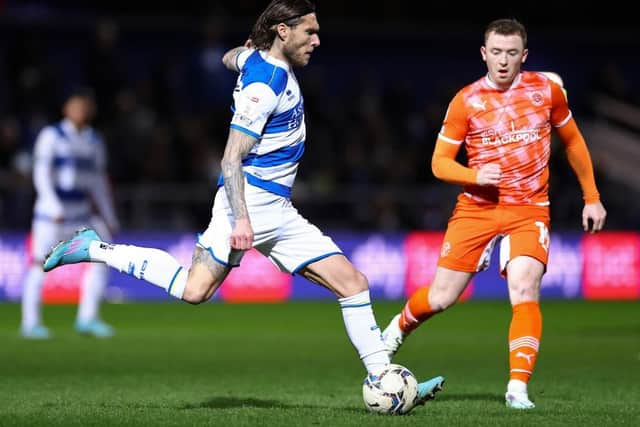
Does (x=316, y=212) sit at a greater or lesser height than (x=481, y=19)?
lesser

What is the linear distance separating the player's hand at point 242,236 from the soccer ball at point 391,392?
108cm

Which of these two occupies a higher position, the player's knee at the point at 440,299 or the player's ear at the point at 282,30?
the player's ear at the point at 282,30

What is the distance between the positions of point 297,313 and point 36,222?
4.88 m

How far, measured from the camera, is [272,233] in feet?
23.7

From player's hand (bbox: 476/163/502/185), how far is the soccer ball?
47.1 inches

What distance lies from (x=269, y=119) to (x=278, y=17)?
22.4 inches

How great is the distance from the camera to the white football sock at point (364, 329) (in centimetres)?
725

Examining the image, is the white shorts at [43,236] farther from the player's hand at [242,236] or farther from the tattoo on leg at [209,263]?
the player's hand at [242,236]

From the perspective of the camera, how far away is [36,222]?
1312 cm

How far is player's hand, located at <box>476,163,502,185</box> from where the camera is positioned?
7371 millimetres

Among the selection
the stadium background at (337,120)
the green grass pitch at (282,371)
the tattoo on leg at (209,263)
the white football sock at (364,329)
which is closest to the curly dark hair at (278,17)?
the tattoo on leg at (209,263)

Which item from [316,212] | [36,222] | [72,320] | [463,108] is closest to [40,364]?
[36,222]

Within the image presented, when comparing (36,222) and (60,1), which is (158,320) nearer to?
(36,222)

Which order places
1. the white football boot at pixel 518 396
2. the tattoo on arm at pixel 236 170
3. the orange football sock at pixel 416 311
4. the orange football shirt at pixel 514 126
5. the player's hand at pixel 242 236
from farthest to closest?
1. the orange football sock at pixel 416 311
2. the orange football shirt at pixel 514 126
3. the white football boot at pixel 518 396
4. the tattoo on arm at pixel 236 170
5. the player's hand at pixel 242 236
